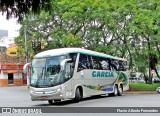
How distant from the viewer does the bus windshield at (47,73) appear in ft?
→ 65.8

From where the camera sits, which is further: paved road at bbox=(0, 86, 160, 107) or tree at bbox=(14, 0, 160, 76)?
tree at bbox=(14, 0, 160, 76)

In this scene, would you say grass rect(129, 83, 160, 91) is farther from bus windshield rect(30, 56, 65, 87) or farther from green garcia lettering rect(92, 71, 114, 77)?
bus windshield rect(30, 56, 65, 87)

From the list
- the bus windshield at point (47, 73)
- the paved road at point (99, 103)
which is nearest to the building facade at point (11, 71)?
the paved road at point (99, 103)

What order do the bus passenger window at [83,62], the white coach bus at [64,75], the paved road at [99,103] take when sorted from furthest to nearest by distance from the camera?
the bus passenger window at [83,62]
the white coach bus at [64,75]
the paved road at [99,103]

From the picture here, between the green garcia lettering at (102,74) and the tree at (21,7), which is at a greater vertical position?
the tree at (21,7)

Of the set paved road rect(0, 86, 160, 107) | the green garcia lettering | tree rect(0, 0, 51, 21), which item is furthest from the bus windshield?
tree rect(0, 0, 51, 21)

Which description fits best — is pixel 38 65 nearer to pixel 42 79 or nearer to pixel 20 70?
pixel 42 79

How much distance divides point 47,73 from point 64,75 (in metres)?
0.99

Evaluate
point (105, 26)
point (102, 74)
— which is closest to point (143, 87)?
point (105, 26)

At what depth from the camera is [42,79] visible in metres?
20.2

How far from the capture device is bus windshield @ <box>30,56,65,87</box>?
20.0 m

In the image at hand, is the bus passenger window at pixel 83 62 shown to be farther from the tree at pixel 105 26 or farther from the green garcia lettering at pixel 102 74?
the tree at pixel 105 26

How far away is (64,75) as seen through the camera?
66.6 feet

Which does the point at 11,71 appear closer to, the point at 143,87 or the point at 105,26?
the point at 143,87
